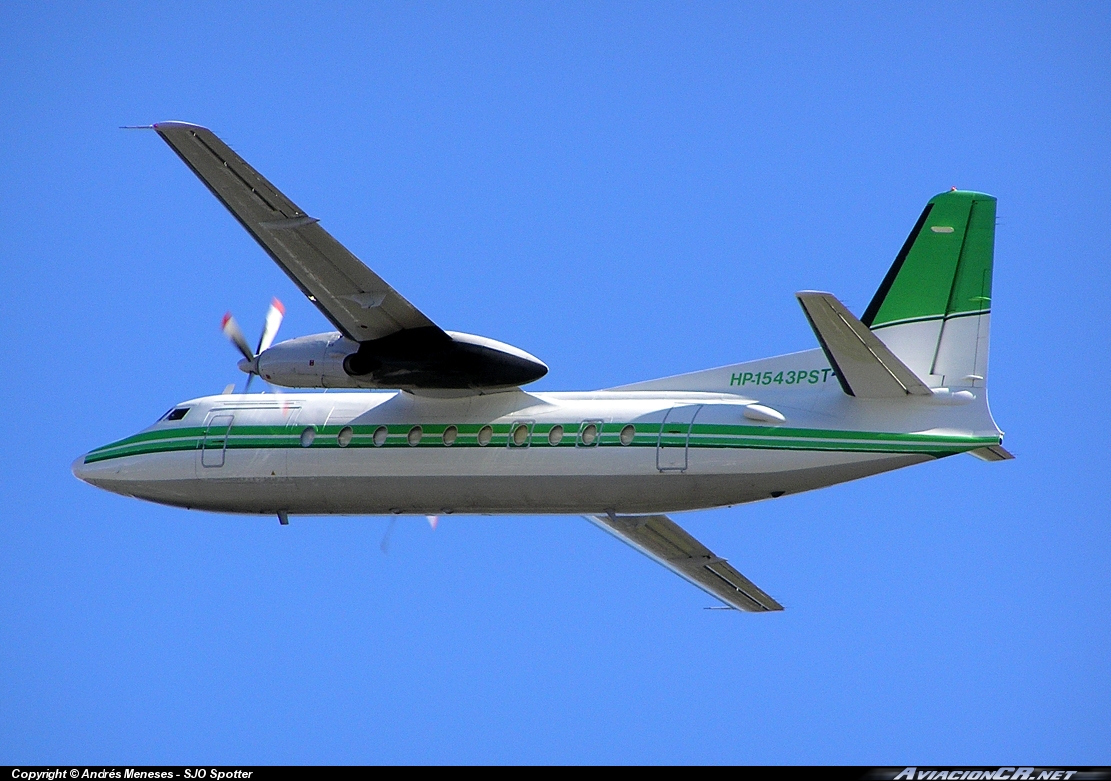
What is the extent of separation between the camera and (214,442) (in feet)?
81.0

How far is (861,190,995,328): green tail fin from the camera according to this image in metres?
21.2

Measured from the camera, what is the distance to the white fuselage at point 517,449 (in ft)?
68.8

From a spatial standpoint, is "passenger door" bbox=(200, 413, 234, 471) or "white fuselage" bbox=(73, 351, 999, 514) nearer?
"white fuselage" bbox=(73, 351, 999, 514)

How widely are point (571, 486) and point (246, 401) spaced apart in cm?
596

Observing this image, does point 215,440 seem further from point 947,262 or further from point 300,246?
point 947,262

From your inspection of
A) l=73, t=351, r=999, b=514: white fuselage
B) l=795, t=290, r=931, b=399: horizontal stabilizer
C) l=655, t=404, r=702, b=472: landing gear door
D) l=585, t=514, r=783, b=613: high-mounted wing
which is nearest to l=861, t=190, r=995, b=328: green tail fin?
l=795, t=290, r=931, b=399: horizontal stabilizer

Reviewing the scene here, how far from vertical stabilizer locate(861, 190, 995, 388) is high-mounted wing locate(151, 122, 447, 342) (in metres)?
6.54

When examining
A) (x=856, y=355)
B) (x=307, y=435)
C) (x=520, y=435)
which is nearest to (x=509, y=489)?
(x=520, y=435)

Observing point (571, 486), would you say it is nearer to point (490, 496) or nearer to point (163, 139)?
point (490, 496)

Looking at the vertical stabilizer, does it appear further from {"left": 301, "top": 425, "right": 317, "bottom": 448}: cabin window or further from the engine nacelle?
{"left": 301, "top": 425, "right": 317, "bottom": 448}: cabin window

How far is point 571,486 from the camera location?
2225 cm

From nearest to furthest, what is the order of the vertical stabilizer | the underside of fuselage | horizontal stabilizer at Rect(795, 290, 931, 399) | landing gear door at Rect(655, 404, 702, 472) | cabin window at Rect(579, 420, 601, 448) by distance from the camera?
horizontal stabilizer at Rect(795, 290, 931, 399), the vertical stabilizer, the underside of fuselage, landing gear door at Rect(655, 404, 702, 472), cabin window at Rect(579, 420, 601, 448)
